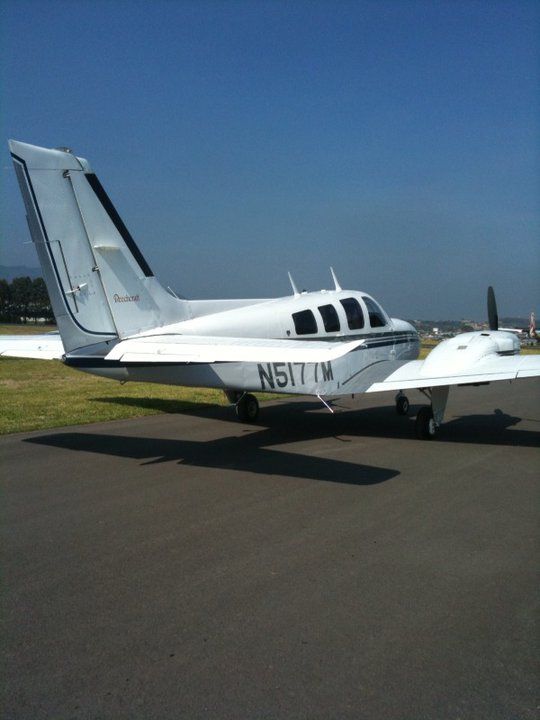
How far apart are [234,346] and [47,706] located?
4810 mm

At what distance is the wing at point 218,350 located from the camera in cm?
664

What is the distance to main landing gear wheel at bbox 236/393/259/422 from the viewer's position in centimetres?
1274

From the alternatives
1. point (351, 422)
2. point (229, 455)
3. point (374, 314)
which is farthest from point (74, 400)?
point (374, 314)

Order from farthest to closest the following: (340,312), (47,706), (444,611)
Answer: (340,312) → (444,611) → (47,706)

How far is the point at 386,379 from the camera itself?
10641 mm

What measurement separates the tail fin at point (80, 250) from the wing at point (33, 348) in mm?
2279

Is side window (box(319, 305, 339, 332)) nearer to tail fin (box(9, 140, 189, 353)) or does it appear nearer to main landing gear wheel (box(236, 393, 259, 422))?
main landing gear wheel (box(236, 393, 259, 422))

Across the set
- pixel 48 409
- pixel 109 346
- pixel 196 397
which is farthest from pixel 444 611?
pixel 196 397

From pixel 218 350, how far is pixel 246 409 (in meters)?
5.49

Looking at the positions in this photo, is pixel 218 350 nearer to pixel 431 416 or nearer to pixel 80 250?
pixel 80 250

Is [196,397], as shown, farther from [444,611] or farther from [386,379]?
[444,611]

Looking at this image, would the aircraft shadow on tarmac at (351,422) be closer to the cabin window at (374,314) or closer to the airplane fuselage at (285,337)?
the airplane fuselage at (285,337)

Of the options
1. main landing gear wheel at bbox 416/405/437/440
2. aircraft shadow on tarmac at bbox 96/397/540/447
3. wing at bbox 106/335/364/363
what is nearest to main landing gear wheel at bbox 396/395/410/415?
aircraft shadow on tarmac at bbox 96/397/540/447

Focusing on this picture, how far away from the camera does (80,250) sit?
8867 mm
